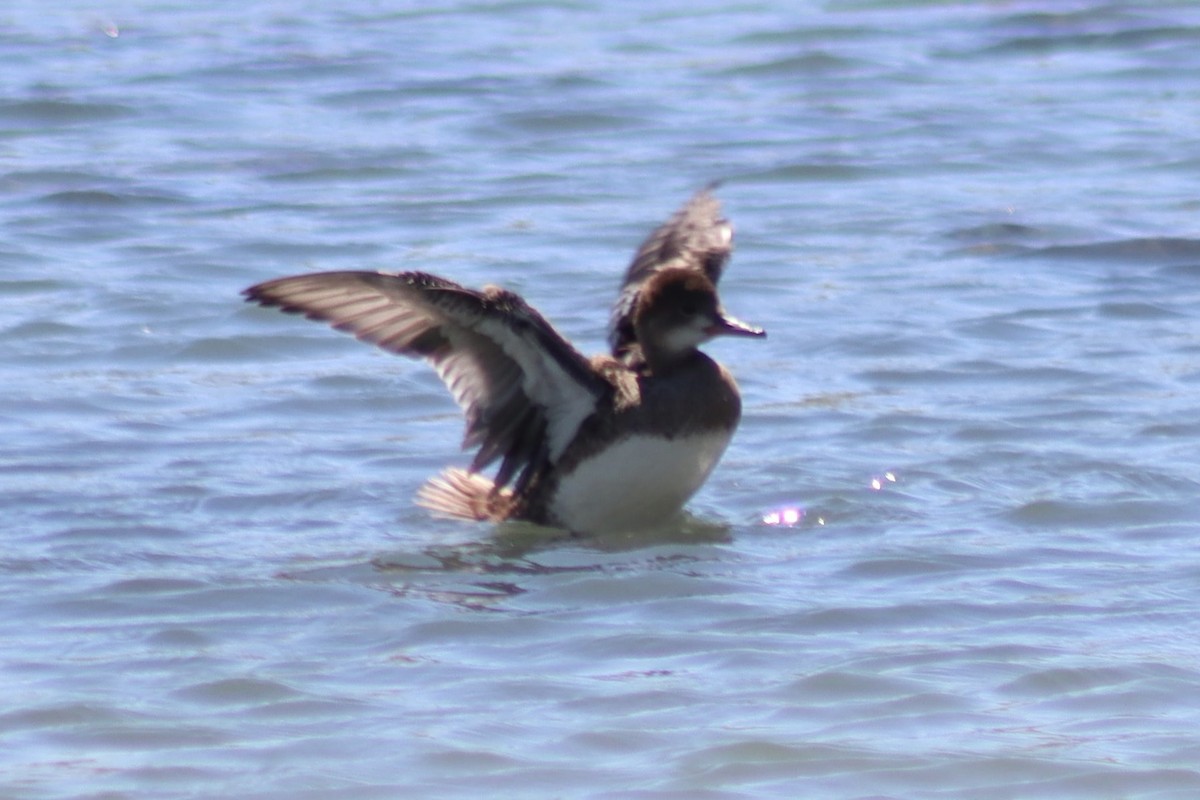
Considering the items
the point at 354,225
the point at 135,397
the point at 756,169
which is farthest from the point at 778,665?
the point at 756,169

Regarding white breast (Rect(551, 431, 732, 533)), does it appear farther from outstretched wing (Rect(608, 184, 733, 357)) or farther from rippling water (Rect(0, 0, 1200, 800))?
outstretched wing (Rect(608, 184, 733, 357))

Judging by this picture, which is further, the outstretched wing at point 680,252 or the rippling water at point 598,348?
the outstretched wing at point 680,252

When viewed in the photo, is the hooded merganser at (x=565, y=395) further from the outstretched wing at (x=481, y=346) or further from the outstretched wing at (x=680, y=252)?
the outstretched wing at (x=680, y=252)

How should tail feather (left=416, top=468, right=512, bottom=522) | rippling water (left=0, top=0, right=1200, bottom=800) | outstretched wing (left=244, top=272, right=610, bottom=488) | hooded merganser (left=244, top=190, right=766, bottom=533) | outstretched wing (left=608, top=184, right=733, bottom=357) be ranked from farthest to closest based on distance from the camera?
outstretched wing (left=608, top=184, right=733, bottom=357) < tail feather (left=416, top=468, right=512, bottom=522) < hooded merganser (left=244, top=190, right=766, bottom=533) < outstretched wing (left=244, top=272, right=610, bottom=488) < rippling water (left=0, top=0, right=1200, bottom=800)

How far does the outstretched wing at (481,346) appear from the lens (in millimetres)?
6344

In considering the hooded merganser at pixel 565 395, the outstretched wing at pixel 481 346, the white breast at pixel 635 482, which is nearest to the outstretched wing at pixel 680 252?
the hooded merganser at pixel 565 395

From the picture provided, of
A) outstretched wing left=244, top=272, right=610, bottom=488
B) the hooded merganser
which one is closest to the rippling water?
the hooded merganser

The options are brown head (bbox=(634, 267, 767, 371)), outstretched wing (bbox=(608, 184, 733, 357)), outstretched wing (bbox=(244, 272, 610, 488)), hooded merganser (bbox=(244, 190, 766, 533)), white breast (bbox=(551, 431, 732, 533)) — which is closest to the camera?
outstretched wing (bbox=(244, 272, 610, 488))

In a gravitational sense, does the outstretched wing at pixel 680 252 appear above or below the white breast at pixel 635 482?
above

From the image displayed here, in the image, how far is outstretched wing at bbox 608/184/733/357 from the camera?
7.40 meters

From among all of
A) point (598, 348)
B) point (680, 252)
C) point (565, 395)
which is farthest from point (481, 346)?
point (598, 348)

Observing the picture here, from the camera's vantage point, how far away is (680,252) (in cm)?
773

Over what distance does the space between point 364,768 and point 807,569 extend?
1849 mm

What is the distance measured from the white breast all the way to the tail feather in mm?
272
